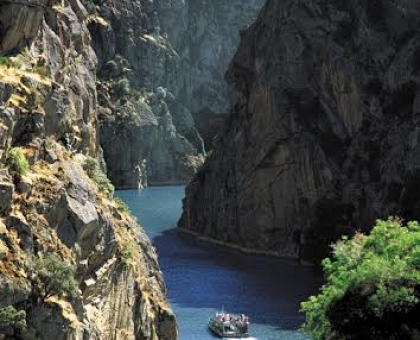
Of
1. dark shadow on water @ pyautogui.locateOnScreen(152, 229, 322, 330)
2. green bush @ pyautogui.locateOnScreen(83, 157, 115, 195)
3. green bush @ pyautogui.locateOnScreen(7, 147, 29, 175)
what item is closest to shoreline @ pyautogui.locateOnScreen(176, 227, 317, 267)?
dark shadow on water @ pyautogui.locateOnScreen(152, 229, 322, 330)

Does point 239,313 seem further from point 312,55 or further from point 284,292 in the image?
point 312,55

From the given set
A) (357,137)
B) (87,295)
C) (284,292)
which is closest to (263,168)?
(357,137)

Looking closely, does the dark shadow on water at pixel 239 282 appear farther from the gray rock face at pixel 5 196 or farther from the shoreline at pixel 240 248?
the gray rock face at pixel 5 196

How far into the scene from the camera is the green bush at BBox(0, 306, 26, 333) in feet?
115

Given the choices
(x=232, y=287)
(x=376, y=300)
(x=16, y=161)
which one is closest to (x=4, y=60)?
(x=16, y=161)

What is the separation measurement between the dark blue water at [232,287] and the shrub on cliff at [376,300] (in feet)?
137

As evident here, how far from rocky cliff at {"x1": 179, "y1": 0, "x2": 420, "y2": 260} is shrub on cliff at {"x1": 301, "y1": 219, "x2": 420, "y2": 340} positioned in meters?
83.1

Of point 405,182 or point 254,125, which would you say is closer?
point 405,182

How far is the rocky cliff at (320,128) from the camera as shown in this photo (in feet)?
436

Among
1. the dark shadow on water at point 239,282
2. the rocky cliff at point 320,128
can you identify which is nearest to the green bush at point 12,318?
the dark shadow on water at point 239,282

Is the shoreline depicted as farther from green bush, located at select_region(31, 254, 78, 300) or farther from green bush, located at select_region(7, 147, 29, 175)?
green bush, located at select_region(7, 147, 29, 175)

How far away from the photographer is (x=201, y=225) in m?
166

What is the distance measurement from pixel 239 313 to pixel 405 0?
72.5 meters

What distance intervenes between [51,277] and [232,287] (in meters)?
74.5
